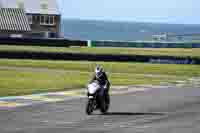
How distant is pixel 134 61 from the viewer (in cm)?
6425

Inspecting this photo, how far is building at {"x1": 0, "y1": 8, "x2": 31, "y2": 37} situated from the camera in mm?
107188

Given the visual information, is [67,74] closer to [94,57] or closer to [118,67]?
[118,67]

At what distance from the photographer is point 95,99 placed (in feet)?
79.7

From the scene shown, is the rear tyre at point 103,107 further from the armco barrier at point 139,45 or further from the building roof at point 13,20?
the building roof at point 13,20

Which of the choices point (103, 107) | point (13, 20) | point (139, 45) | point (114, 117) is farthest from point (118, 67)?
point (13, 20)

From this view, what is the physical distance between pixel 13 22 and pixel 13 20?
55 centimetres

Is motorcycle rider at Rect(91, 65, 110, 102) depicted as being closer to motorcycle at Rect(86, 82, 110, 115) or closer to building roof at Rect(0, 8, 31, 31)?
motorcycle at Rect(86, 82, 110, 115)

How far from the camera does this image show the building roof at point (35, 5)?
119 m

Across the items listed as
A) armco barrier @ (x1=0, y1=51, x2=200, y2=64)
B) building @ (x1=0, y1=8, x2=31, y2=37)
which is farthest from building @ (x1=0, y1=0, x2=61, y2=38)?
armco barrier @ (x1=0, y1=51, x2=200, y2=64)

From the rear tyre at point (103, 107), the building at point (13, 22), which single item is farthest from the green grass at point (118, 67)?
the building at point (13, 22)

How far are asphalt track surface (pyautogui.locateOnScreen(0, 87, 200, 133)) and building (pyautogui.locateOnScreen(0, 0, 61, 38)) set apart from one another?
85474 millimetres

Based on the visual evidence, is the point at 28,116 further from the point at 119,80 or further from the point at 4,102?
the point at 119,80

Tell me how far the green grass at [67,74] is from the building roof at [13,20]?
45545mm

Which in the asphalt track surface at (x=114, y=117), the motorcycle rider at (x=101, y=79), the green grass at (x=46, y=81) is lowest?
the green grass at (x=46, y=81)
